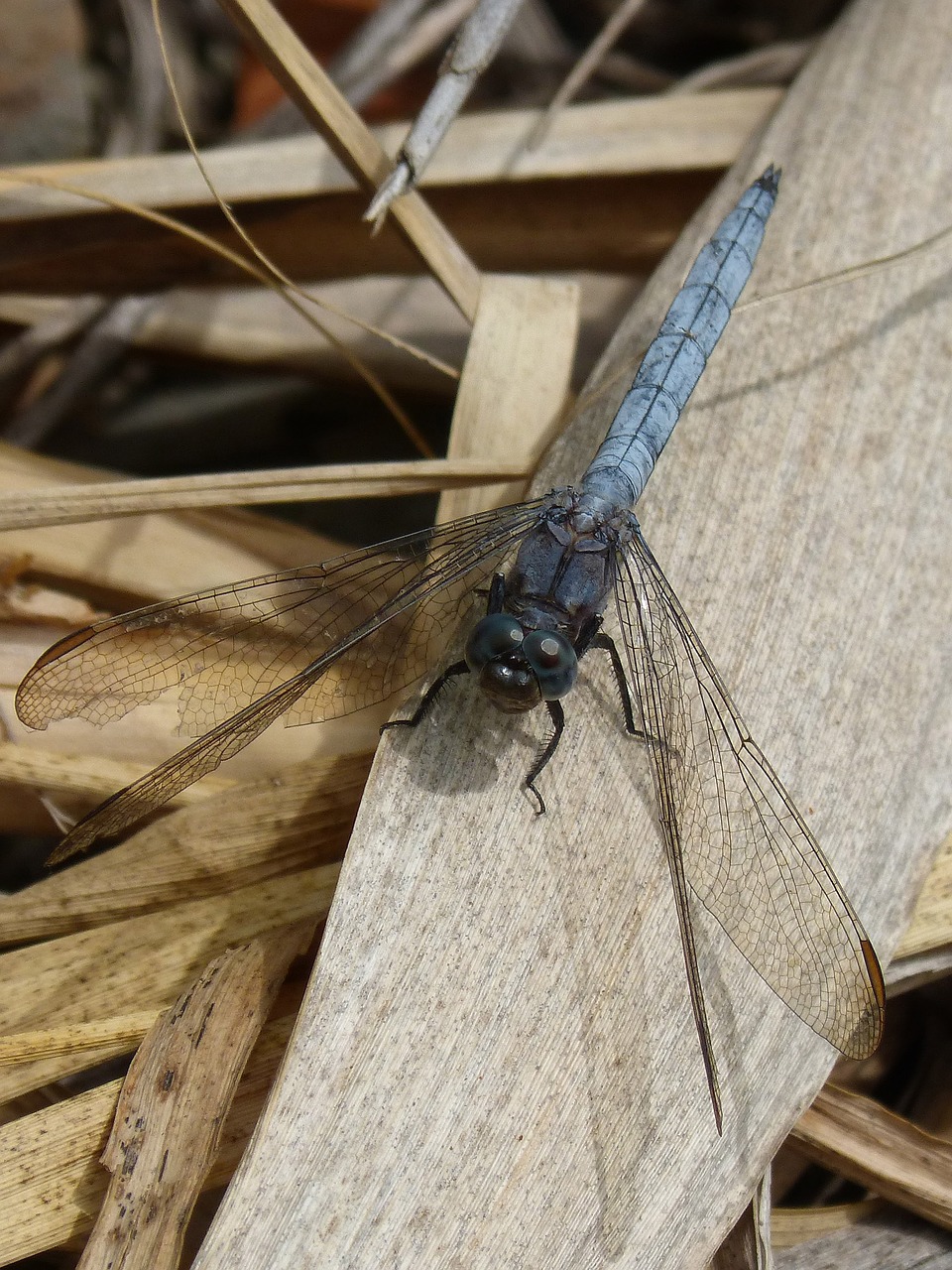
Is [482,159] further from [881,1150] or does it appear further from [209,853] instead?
[881,1150]

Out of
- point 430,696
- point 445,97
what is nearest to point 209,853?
point 430,696

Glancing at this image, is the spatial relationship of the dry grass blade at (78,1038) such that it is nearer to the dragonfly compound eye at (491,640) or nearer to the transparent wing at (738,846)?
the dragonfly compound eye at (491,640)

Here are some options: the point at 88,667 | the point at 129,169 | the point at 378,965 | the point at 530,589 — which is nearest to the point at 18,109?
the point at 129,169

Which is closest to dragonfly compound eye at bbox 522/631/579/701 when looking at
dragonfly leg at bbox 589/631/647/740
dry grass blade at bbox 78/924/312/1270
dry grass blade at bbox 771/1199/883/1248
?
dragonfly leg at bbox 589/631/647/740

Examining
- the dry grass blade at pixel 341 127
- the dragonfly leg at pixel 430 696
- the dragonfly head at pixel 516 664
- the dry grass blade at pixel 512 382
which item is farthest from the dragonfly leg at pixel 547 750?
Answer: the dry grass blade at pixel 341 127

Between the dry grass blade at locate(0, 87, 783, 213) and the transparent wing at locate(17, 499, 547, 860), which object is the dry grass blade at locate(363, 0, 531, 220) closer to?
the dry grass blade at locate(0, 87, 783, 213)

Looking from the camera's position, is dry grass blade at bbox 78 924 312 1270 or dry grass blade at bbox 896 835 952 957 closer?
dry grass blade at bbox 78 924 312 1270

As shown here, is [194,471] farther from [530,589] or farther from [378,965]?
[378,965]
